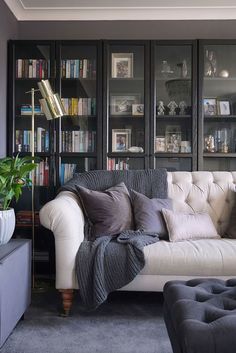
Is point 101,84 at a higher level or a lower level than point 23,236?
higher

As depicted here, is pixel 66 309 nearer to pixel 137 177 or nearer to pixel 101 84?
pixel 137 177

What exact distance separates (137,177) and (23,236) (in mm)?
1184

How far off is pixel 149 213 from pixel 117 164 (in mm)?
743

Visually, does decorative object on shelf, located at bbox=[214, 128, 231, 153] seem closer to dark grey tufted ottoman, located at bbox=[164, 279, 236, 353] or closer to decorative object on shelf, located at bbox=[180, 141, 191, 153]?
decorative object on shelf, located at bbox=[180, 141, 191, 153]

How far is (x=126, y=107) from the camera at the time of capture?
314 centimetres

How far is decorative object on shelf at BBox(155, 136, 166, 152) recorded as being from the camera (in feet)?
10.2

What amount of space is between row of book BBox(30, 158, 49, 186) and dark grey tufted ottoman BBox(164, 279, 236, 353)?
1793mm

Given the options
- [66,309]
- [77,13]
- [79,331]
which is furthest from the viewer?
[77,13]

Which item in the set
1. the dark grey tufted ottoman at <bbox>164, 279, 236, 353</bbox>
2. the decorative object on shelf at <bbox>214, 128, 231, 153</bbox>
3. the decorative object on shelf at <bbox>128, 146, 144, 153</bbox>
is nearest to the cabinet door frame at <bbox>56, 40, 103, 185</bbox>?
the decorative object on shelf at <bbox>128, 146, 144, 153</bbox>

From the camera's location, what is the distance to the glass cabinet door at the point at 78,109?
310cm

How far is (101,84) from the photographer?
3.07 meters

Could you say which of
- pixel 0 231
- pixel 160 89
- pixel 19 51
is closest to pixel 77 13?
pixel 19 51

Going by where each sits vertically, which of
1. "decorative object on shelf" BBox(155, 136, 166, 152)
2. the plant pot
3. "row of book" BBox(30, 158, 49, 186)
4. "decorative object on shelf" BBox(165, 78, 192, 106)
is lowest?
the plant pot

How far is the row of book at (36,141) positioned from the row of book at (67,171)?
9.0 inches
